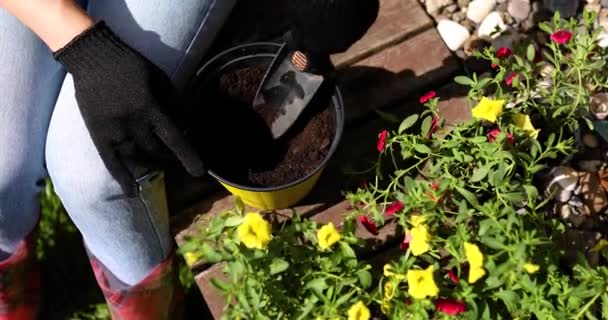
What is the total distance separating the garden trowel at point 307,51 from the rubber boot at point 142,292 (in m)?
0.42

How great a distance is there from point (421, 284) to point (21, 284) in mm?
988

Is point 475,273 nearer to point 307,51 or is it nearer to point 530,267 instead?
point 530,267

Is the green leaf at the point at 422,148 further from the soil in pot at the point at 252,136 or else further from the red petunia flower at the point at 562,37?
the red petunia flower at the point at 562,37

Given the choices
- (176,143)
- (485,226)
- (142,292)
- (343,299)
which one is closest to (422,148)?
(485,226)

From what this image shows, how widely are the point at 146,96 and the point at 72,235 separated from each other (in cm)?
82

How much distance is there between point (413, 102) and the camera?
1730mm

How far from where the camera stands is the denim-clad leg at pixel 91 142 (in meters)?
1.46

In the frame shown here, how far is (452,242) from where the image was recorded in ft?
4.36

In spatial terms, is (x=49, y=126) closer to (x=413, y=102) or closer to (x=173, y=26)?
(x=173, y=26)

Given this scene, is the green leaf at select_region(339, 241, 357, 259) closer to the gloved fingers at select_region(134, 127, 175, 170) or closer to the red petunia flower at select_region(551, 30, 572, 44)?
the gloved fingers at select_region(134, 127, 175, 170)

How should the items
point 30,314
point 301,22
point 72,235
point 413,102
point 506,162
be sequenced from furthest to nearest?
point 72,235 → point 30,314 → point 413,102 → point 506,162 → point 301,22

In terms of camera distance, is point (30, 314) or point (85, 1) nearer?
point (85, 1)

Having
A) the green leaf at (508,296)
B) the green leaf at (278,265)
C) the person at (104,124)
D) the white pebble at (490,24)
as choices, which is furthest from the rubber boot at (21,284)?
the white pebble at (490,24)

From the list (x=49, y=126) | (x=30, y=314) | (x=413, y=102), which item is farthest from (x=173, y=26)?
(x=30, y=314)
